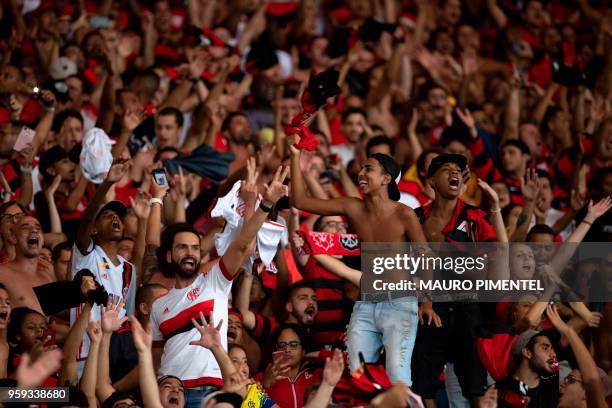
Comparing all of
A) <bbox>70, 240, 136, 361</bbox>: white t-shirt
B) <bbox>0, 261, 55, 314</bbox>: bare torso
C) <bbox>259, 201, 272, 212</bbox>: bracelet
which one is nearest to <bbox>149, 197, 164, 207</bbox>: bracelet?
<bbox>70, 240, 136, 361</bbox>: white t-shirt

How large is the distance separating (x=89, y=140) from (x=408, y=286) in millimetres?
2973

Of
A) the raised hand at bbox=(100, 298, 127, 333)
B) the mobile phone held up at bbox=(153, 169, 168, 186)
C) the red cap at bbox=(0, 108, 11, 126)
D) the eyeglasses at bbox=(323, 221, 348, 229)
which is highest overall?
the red cap at bbox=(0, 108, 11, 126)

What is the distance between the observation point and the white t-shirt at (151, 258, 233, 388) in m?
7.51

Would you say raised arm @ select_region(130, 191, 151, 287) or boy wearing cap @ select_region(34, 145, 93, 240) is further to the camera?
boy wearing cap @ select_region(34, 145, 93, 240)

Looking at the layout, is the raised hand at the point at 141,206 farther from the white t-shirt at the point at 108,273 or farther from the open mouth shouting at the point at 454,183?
the open mouth shouting at the point at 454,183

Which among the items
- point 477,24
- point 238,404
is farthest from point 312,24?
point 238,404

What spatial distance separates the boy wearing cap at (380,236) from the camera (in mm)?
7414

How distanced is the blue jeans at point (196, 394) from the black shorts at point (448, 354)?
1234 mm

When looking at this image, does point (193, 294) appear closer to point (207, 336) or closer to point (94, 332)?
point (207, 336)

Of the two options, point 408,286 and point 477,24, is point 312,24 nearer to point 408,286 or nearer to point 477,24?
point 477,24

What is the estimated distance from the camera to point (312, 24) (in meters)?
13.4

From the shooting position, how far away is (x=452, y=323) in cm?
768

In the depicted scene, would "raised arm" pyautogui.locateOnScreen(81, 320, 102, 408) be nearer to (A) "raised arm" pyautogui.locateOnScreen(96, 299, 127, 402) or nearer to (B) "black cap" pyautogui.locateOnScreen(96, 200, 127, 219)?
(A) "raised arm" pyautogui.locateOnScreen(96, 299, 127, 402)

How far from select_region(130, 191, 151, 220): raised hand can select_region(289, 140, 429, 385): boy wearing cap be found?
1302mm
